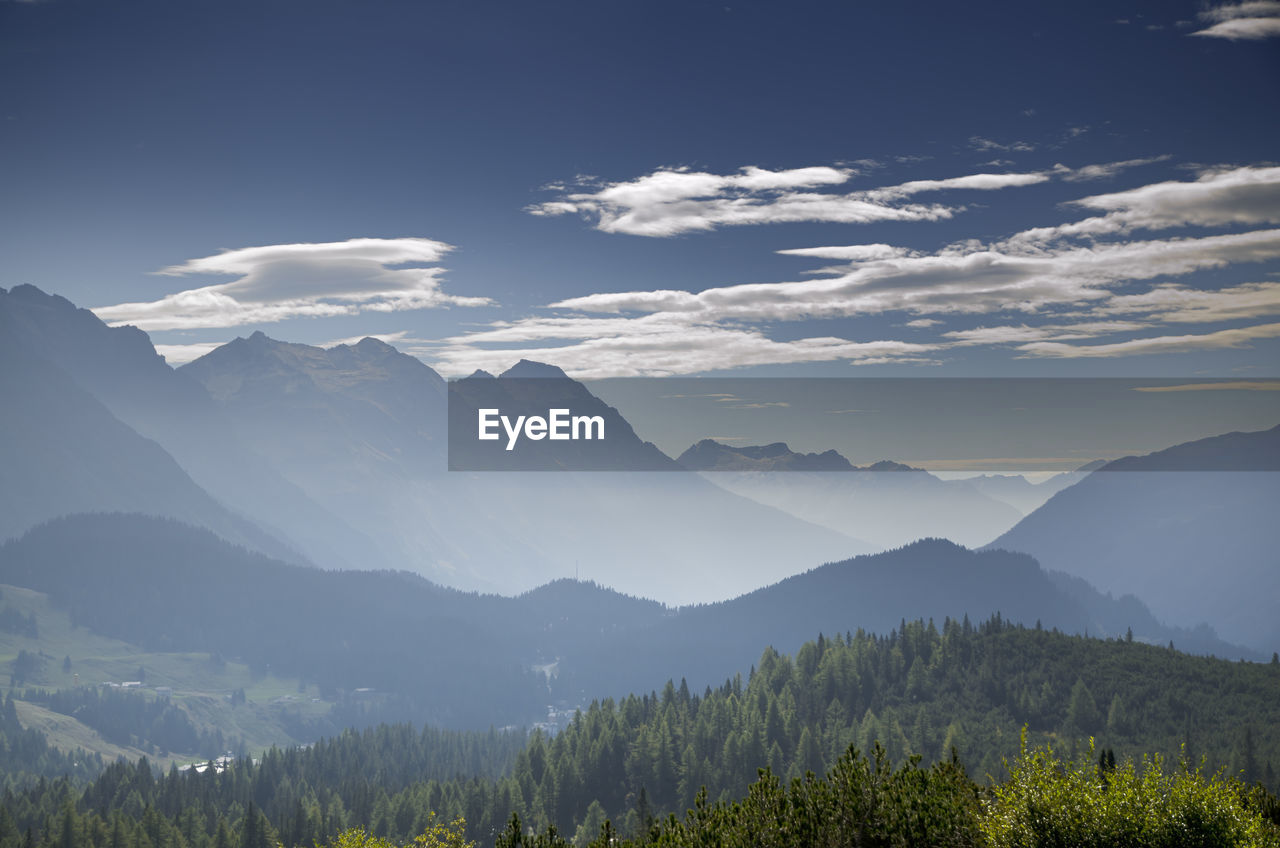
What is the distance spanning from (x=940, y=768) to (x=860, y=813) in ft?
30.2

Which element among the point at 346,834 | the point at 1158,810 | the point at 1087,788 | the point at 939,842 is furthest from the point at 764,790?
the point at 346,834

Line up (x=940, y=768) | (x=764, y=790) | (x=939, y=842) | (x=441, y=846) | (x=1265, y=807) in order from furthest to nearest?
(x=441, y=846) < (x=1265, y=807) < (x=940, y=768) < (x=764, y=790) < (x=939, y=842)

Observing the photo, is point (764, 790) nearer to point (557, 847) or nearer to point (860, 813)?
point (860, 813)

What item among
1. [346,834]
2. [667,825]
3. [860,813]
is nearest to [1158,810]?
[860,813]

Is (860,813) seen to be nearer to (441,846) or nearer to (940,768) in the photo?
(940,768)

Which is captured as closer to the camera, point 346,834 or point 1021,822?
point 1021,822

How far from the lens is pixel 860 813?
163 feet

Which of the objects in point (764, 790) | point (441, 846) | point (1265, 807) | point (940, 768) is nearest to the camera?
point (764, 790)

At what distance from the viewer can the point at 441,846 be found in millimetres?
73375

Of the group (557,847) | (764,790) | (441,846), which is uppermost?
(764,790)

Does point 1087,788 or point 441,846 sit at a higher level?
point 1087,788

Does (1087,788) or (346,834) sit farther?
(346,834)

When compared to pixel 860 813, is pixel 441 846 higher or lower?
lower

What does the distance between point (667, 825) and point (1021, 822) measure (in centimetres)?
1848
